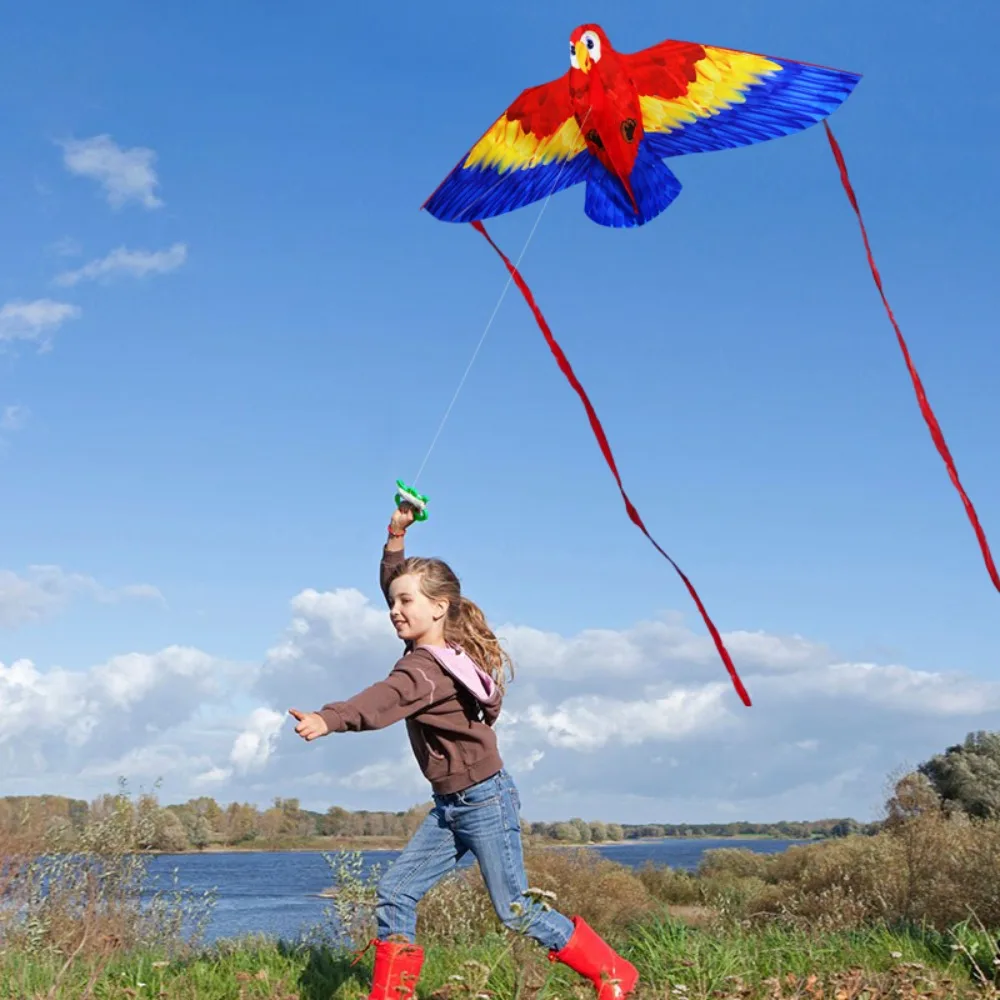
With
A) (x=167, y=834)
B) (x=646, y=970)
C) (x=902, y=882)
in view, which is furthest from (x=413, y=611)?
(x=902, y=882)

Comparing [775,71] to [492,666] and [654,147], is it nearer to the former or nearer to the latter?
[654,147]

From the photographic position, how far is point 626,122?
514 cm

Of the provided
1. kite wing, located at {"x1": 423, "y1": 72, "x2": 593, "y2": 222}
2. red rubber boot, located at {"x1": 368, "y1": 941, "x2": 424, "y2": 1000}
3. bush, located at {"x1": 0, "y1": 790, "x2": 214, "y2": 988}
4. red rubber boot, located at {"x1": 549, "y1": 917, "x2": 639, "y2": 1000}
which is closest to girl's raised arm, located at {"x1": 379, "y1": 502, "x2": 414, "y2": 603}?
red rubber boot, located at {"x1": 368, "y1": 941, "x2": 424, "y2": 1000}

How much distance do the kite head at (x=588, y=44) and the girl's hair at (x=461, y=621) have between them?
2460 millimetres

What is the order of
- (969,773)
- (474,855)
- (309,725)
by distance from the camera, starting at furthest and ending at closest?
1. (969,773)
2. (474,855)
3. (309,725)

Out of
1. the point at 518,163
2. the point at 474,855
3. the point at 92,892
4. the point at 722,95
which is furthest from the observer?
the point at 92,892

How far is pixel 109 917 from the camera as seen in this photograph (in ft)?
28.9

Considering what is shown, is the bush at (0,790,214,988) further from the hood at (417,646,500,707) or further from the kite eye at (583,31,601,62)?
the kite eye at (583,31,601,62)

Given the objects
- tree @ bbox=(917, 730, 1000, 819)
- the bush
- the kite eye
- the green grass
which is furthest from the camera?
tree @ bbox=(917, 730, 1000, 819)

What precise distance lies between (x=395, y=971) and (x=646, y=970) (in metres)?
1.22

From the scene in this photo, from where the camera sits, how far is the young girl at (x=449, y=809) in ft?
12.6

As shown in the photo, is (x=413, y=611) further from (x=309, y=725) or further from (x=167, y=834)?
(x=167, y=834)

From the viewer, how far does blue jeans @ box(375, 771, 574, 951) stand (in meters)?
3.94

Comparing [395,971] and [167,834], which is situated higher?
[167,834]
